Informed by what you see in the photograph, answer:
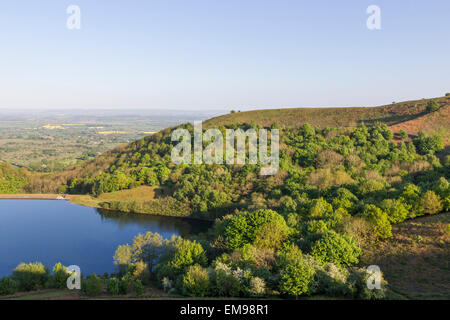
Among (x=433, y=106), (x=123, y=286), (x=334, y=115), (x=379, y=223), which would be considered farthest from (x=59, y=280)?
(x=433, y=106)

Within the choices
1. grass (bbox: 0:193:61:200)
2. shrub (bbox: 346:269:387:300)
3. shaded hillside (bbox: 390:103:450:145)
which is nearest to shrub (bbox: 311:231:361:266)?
shrub (bbox: 346:269:387:300)

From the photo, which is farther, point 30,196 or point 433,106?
point 433,106

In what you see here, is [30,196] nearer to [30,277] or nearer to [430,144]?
[30,277]

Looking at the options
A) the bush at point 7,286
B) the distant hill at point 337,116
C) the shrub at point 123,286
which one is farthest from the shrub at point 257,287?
the distant hill at point 337,116

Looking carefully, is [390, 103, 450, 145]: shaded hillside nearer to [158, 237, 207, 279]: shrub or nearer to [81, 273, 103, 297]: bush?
→ [158, 237, 207, 279]: shrub
